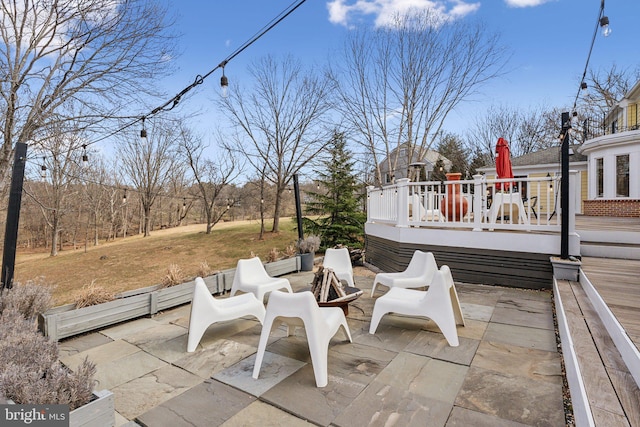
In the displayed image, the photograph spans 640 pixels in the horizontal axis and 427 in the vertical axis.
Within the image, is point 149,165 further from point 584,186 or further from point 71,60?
point 584,186

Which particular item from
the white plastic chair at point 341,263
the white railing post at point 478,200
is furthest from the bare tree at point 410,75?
the white plastic chair at point 341,263

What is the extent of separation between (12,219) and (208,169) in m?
14.5

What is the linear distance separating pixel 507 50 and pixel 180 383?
13.9 metres

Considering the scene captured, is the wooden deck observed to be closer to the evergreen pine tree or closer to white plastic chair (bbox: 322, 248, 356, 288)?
white plastic chair (bbox: 322, 248, 356, 288)

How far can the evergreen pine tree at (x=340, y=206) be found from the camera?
11.8m

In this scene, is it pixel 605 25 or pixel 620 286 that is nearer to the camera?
pixel 620 286

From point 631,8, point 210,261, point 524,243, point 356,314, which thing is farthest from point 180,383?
point 631,8

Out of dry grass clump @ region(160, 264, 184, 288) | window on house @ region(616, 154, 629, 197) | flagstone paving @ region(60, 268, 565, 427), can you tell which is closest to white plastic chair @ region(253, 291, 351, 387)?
flagstone paving @ region(60, 268, 565, 427)

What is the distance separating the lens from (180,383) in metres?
2.52

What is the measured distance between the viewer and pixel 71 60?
257 inches

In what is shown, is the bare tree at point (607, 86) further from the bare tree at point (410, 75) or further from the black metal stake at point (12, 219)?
the black metal stake at point (12, 219)

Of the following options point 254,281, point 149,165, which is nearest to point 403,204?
point 254,281

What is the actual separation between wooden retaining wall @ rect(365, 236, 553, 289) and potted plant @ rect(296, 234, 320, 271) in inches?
76.9

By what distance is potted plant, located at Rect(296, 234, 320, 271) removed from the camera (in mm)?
7195
